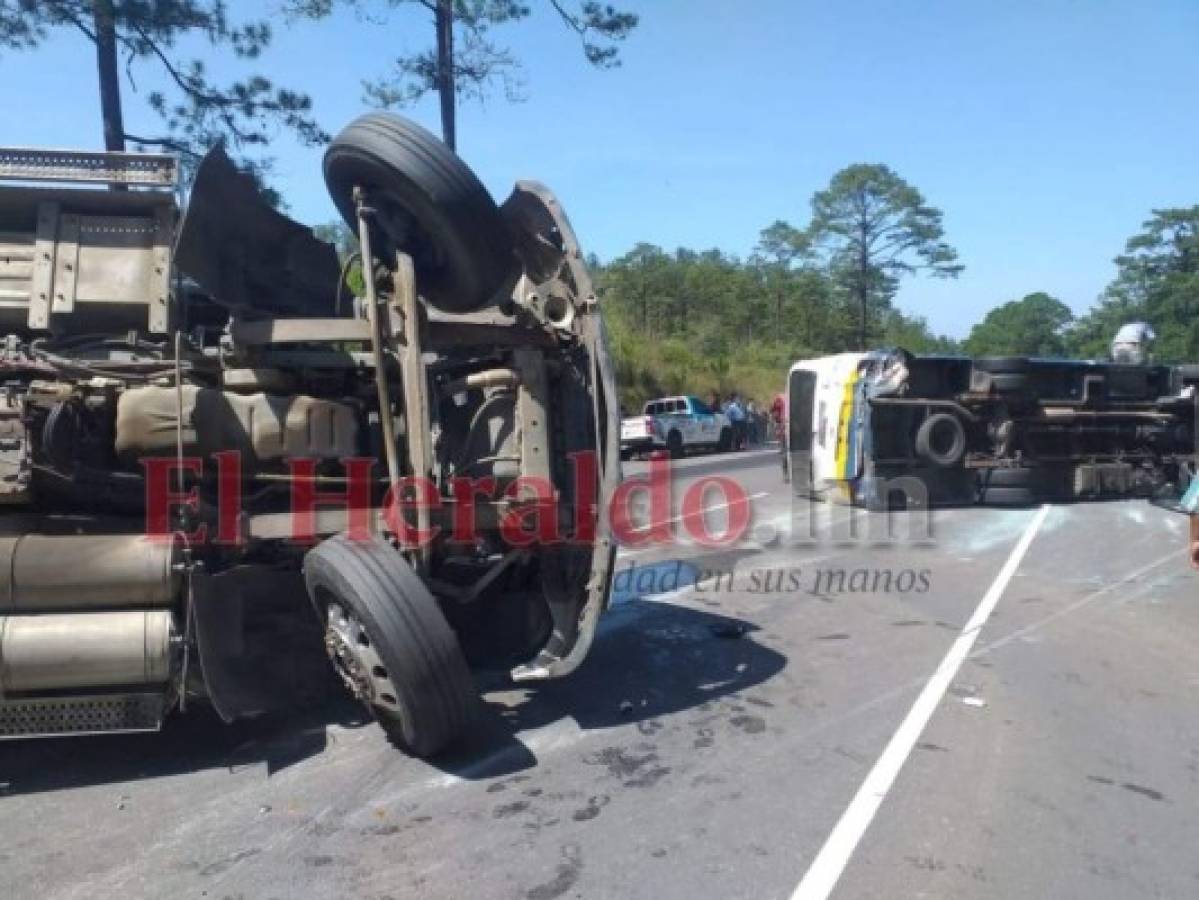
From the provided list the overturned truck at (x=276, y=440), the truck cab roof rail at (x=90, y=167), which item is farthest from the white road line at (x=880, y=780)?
the truck cab roof rail at (x=90, y=167)

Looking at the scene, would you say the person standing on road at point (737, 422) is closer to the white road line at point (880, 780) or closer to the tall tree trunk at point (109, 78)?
the tall tree trunk at point (109, 78)

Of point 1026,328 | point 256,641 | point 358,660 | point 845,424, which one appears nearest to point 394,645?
point 358,660

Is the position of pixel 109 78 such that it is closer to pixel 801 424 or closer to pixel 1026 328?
pixel 801 424

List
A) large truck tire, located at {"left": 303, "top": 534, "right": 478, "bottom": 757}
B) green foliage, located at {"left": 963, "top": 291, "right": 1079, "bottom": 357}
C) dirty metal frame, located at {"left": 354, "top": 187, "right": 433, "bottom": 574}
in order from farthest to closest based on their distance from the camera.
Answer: green foliage, located at {"left": 963, "top": 291, "right": 1079, "bottom": 357} < dirty metal frame, located at {"left": 354, "top": 187, "right": 433, "bottom": 574} < large truck tire, located at {"left": 303, "top": 534, "right": 478, "bottom": 757}

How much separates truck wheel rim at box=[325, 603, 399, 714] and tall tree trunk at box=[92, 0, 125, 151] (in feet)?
45.2

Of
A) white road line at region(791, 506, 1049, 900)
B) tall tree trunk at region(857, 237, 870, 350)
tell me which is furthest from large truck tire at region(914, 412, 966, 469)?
tall tree trunk at region(857, 237, 870, 350)

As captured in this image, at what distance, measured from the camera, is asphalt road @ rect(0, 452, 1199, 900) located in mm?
3373

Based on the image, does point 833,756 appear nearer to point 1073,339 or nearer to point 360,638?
point 360,638

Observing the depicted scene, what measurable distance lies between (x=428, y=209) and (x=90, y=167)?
176 cm

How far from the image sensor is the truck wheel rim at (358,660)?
423cm

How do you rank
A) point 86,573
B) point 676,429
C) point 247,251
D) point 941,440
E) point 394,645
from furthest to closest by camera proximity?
point 676,429 < point 941,440 < point 247,251 < point 86,573 < point 394,645

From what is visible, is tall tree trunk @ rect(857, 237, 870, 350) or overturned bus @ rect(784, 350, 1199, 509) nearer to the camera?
overturned bus @ rect(784, 350, 1199, 509)

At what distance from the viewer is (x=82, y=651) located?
4.13m

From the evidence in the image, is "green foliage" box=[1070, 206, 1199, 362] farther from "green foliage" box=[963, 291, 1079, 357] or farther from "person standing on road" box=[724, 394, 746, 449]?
"person standing on road" box=[724, 394, 746, 449]
